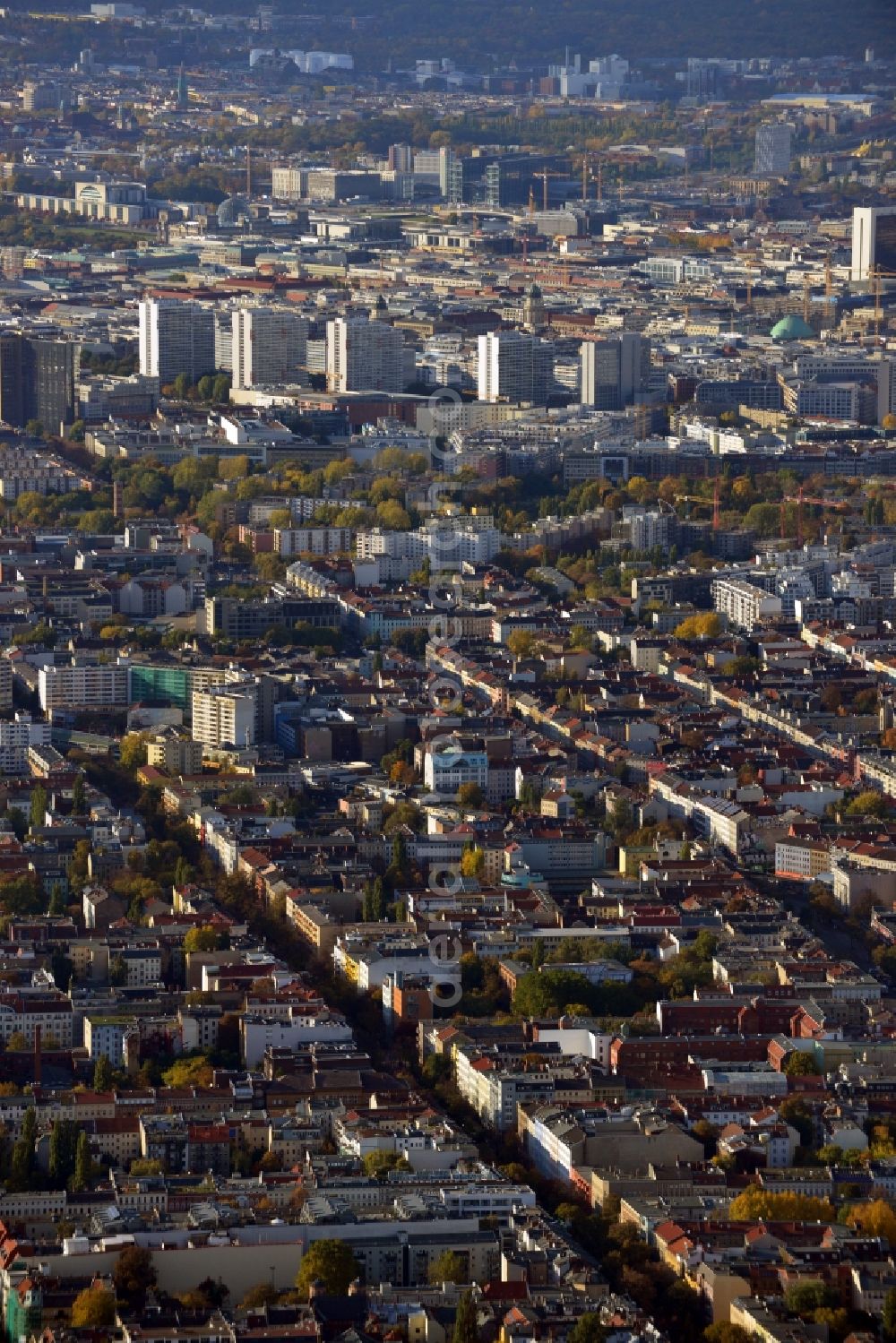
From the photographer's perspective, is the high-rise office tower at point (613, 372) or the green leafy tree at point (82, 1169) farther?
the high-rise office tower at point (613, 372)

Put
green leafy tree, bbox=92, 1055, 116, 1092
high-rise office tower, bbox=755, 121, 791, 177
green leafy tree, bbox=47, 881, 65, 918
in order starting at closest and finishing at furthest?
green leafy tree, bbox=92, 1055, 116, 1092, green leafy tree, bbox=47, 881, 65, 918, high-rise office tower, bbox=755, 121, 791, 177

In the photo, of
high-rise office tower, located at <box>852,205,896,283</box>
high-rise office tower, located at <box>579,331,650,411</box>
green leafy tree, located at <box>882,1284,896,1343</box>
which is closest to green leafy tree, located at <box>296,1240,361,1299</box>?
green leafy tree, located at <box>882,1284,896,1343</box>

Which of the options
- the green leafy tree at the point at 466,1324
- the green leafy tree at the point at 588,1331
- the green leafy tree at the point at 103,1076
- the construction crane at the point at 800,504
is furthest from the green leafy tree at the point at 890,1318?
the construction crane at the point at 800,504

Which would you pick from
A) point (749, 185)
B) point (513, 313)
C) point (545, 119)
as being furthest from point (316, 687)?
point (545, 119)

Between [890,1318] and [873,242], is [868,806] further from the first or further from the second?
[873,242]

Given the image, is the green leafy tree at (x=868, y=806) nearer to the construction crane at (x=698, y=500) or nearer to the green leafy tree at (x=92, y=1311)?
the green leafy tree at (x=92, y=1311)

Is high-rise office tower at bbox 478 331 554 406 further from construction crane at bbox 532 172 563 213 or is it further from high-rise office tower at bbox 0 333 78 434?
construction crane at bbox 532 172 563 213

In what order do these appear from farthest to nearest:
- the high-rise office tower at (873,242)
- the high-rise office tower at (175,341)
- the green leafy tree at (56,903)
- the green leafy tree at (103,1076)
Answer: the high-rise office tower at (873,242) → the high-rise office tower at (175,341) → the green leafy tree at (56,903) → the green leafy tree at (103,1076)

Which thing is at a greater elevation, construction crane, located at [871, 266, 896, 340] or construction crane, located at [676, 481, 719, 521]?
construction crane, located at [676, 481, 719, 521]
